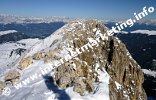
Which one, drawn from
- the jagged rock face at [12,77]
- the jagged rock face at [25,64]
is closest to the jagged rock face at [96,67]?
the jagged rock face at [25,64]

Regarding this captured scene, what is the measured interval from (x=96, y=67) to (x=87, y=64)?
280cm

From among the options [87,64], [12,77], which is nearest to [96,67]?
[87,64]

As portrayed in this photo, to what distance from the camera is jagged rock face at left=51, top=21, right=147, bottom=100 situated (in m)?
43.6

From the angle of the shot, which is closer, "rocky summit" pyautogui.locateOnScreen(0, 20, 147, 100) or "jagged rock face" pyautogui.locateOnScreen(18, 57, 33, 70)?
"rocky summit" pyautogui.locateOnScreen(0, 20, 147, 100)

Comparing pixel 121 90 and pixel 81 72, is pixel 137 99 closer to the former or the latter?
pixel 121 90

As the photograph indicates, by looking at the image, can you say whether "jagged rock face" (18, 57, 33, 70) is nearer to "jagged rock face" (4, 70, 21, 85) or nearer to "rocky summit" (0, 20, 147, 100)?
"rocky summit" (0, 20, 147, 100)

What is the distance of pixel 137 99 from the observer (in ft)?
210

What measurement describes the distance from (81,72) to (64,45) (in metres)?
11.4

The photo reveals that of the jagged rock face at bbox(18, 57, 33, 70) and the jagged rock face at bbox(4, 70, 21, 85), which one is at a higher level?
the jagged rock face at bbox(18, 57, 33, 70)

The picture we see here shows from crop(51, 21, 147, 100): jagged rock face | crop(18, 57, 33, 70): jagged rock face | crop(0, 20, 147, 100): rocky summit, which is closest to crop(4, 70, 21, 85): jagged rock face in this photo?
crop(0, 20, 147, 100): rocky summit

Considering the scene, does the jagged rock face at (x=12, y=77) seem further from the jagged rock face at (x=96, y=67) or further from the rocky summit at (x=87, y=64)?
the jagged rock face at (x=96, y=67)

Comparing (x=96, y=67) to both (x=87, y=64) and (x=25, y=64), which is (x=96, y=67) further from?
(x=25, y=64)

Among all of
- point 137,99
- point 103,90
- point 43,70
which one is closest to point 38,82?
point 43,70

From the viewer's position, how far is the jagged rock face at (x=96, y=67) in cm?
4356
